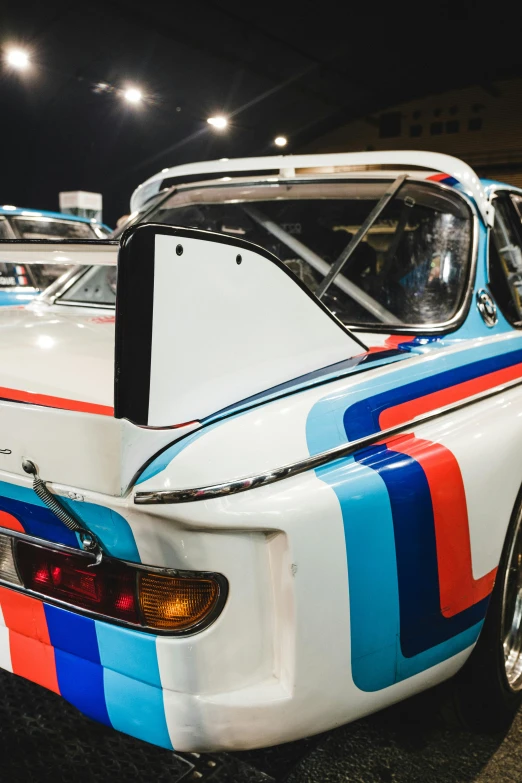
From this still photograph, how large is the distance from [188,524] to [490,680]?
44.0 inches

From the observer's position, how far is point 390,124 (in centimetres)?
1894

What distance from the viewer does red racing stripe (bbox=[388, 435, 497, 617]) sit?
4.58 ft

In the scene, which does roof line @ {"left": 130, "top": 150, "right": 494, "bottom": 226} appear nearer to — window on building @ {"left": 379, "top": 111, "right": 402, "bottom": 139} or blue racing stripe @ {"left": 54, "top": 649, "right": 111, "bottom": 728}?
blue racing stripe @ {"left": 54, "top": 649, "right": 111, "bottom": 728}

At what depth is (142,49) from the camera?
37.7ft

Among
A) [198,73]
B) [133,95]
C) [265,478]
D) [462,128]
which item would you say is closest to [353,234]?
[265,478]

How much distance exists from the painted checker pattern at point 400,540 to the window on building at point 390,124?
19219mm

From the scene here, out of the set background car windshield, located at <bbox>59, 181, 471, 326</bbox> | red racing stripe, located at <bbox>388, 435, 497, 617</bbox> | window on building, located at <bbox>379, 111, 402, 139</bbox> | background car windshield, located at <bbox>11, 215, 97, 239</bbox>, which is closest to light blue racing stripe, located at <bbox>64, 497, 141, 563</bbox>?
red racing stripe, located at <bbox>388, 435, 497, 617</bbox>

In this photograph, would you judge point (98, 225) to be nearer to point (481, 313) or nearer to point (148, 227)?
point (481, 313)

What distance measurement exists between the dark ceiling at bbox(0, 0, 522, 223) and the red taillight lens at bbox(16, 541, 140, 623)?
10212mm

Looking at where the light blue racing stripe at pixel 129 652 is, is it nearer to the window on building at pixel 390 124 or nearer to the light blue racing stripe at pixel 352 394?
the light blue racing stripe at pixel 352 394

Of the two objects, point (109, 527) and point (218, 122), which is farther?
point (218, 122)

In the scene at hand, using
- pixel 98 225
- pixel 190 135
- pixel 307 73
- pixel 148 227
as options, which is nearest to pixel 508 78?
pixel 307 73

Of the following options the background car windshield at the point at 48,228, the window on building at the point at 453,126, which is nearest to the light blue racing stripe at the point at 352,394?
the background car windshield at the point at 48,228

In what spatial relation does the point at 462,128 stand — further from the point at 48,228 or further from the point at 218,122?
the point at 48,228
